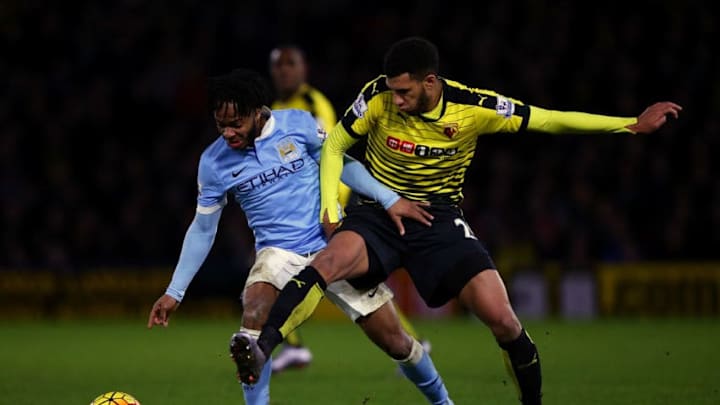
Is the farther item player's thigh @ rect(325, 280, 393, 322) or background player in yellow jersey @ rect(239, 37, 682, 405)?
player's thigh @ rect(325, 280, 393, 322)

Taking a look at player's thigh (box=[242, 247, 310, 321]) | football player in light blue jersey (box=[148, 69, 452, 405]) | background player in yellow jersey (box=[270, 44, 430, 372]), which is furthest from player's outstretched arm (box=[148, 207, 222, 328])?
background player in yellow jersey (box=[270, 44, 430, 372])

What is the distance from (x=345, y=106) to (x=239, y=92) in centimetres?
1053

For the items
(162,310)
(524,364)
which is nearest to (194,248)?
(162,310)

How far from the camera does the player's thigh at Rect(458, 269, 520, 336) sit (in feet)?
19.3

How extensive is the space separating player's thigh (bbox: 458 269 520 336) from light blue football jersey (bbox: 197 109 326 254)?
90 centimetres

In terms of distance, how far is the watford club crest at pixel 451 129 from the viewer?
6.13 m

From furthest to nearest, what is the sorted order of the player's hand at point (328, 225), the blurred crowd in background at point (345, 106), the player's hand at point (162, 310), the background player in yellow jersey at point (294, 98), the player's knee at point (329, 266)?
the blurred crowd in background at point (345, 106)
the background player in yellow jersey at point (294, 98)
the player's hand at point (328, 225)
the player's hand at point (162, 310)
the player's knee at point (329, 266)

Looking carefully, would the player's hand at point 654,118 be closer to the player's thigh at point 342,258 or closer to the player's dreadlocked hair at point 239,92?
the player's thigh at point 342,258

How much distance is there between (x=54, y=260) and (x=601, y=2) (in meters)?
7.62

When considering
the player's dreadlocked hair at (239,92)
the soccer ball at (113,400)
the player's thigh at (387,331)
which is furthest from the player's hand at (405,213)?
the soccer ball at (113,400)

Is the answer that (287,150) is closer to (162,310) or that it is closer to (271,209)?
(271,209)

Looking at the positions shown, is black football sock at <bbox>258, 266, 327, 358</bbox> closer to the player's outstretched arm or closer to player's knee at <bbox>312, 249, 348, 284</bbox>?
player's knee at <bbox>312, 249, 348, 284</bbox>

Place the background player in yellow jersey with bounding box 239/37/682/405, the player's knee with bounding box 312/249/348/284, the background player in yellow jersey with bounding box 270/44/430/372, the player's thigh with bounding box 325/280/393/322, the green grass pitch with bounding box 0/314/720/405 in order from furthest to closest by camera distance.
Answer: the background player in yellow jersey with bounding box 270/44/430/372, the green grass pitch with bounding box 0/314/720/405, the player's thigh with bounding box 325/280/393/322, the background player in yellow jersey with bounding box 239/37/682/405, the player's knee with bounding box 312/249/348/284

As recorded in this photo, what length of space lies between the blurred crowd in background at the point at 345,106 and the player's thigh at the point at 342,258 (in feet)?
29.0
